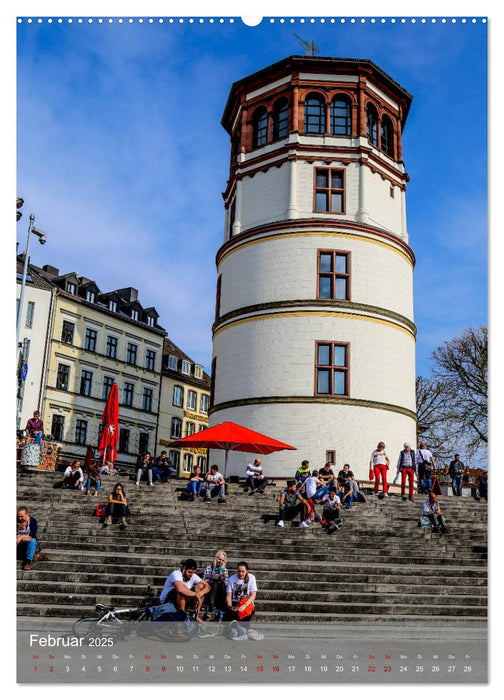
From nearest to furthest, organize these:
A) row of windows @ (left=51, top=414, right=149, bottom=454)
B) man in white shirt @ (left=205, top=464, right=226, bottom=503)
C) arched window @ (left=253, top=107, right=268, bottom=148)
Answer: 1. man in white shirt @ (left=205, top=464, right=226, bottom=503)
2. arched window @ (left=253, top=107, right=268, bottom=148)
3. row of windows @ (left=51, top=414, right=149, bottom=454)

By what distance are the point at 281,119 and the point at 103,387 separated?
28.7m

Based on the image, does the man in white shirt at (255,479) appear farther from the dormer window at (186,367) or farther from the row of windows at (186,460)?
the dormer window at (186,367)

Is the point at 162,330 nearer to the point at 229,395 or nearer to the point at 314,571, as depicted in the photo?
the point at 229,395

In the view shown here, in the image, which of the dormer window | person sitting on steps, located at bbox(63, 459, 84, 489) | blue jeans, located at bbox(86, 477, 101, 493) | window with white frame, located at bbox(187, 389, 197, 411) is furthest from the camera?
the dormer window

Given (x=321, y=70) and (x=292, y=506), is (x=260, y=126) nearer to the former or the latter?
(x=321, y=70)

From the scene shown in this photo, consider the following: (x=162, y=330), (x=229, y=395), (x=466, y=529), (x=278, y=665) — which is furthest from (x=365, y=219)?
(x=162, y=330)

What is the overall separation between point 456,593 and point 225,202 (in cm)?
2691

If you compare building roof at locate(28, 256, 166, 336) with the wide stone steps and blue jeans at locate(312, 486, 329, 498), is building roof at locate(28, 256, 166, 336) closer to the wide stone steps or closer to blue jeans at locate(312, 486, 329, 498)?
blue jeans at locate(312, 486, 329, 498)

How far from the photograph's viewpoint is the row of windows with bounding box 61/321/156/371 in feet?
180

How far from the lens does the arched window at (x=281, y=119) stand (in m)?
34.6

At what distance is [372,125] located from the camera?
1375 inches

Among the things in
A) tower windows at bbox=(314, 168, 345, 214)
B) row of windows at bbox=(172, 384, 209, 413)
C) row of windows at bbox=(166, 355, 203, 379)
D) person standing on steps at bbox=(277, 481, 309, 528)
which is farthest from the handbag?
row of windows at bbox=(166, 355, 203, 379)

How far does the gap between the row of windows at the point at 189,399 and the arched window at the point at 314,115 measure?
3463 centimetres

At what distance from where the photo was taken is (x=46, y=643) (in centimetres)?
761
